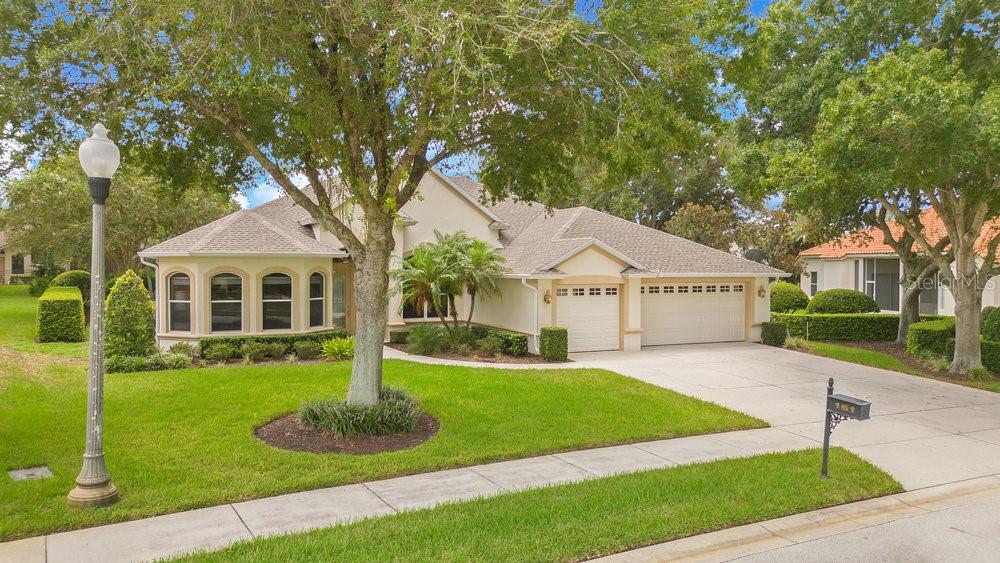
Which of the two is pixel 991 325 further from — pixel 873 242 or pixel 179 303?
pixel 179 303

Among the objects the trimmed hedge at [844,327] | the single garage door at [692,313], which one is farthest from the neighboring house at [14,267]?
the trimmed hedge at [844,327]

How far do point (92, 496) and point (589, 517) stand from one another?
16.2 feet

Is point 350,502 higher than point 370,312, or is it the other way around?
point 370,312

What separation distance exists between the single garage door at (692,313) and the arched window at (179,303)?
12871 mm

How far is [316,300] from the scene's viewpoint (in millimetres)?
18844

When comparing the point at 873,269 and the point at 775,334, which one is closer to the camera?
the point at 775,334

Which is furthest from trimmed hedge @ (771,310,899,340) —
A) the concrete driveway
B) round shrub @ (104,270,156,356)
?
round shrub @ (104,270,156,356)

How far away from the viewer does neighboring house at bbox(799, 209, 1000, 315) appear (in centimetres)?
2742

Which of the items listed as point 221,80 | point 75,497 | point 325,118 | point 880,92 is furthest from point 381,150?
point 880,92

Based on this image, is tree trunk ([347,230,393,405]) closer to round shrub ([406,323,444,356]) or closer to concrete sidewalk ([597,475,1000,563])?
concrete sidewalk ([597,475,1000,563])

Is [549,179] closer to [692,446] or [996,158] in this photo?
[692,446]

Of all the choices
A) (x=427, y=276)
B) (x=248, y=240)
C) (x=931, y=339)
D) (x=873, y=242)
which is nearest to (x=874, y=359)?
(x=931, y=339)

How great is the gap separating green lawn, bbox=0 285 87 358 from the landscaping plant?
20.2 ft

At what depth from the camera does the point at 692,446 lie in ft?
30.6
